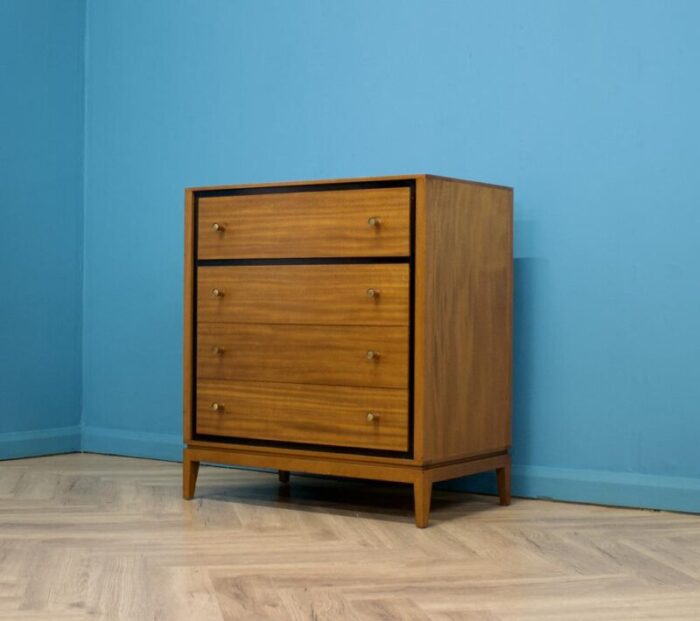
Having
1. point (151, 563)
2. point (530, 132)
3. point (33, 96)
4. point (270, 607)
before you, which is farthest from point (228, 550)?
point (33, 96)

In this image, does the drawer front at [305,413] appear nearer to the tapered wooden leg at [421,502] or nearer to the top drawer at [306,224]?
the tapered wooden leg at [421,502]

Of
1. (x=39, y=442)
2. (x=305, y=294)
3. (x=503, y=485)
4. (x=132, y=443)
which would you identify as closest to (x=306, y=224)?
(x=305, y=294)

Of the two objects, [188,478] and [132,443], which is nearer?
[188,478]

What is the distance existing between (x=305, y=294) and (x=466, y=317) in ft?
1.34

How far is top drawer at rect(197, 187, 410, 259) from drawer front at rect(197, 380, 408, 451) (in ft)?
1.12

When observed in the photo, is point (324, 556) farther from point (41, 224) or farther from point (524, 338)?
point (41, 224)

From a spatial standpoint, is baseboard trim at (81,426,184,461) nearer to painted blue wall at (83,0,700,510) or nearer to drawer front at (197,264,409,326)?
painted blue wall at (83,0,700,510)

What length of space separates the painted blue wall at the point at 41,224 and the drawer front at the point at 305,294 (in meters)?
1.08

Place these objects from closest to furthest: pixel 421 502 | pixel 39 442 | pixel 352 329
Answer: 1. pixel 421 502
2. pixel 352 329
3. pixel 39 442

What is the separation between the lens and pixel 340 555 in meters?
2.43

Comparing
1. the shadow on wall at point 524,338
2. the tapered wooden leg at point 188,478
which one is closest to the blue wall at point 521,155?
the shadow on wall at point 524,338

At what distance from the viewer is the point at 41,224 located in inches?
157

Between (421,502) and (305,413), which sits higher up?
(305,413)

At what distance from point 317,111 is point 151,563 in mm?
1707
